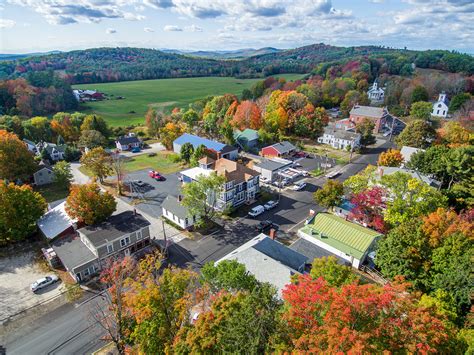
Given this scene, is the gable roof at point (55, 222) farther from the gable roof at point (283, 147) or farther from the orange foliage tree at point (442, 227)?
the gable roof at point (283, 147)

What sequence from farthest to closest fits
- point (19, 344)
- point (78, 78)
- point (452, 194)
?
1. point (78, 78)
2. point (452, 194)
3. point (19, 344)

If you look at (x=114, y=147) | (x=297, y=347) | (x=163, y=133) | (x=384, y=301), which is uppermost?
(x=384, y=301)

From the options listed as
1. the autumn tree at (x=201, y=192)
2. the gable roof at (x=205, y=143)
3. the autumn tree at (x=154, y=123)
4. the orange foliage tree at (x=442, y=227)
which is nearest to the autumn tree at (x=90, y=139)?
the autumn tree at (x=154, y=123)

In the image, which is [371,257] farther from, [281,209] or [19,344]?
[19,344]

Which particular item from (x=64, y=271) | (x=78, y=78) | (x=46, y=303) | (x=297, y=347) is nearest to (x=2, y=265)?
(x=64, y=271)

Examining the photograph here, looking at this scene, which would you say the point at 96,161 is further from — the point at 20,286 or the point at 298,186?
the point at 298,186

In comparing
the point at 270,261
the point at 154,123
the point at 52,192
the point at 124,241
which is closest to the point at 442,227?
the point at 270,261

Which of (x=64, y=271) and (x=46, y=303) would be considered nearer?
(x=46, y=303)

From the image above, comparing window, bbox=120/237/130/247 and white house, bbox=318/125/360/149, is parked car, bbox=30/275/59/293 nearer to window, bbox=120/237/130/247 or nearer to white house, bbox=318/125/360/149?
window, bbox=120/237/130/247
